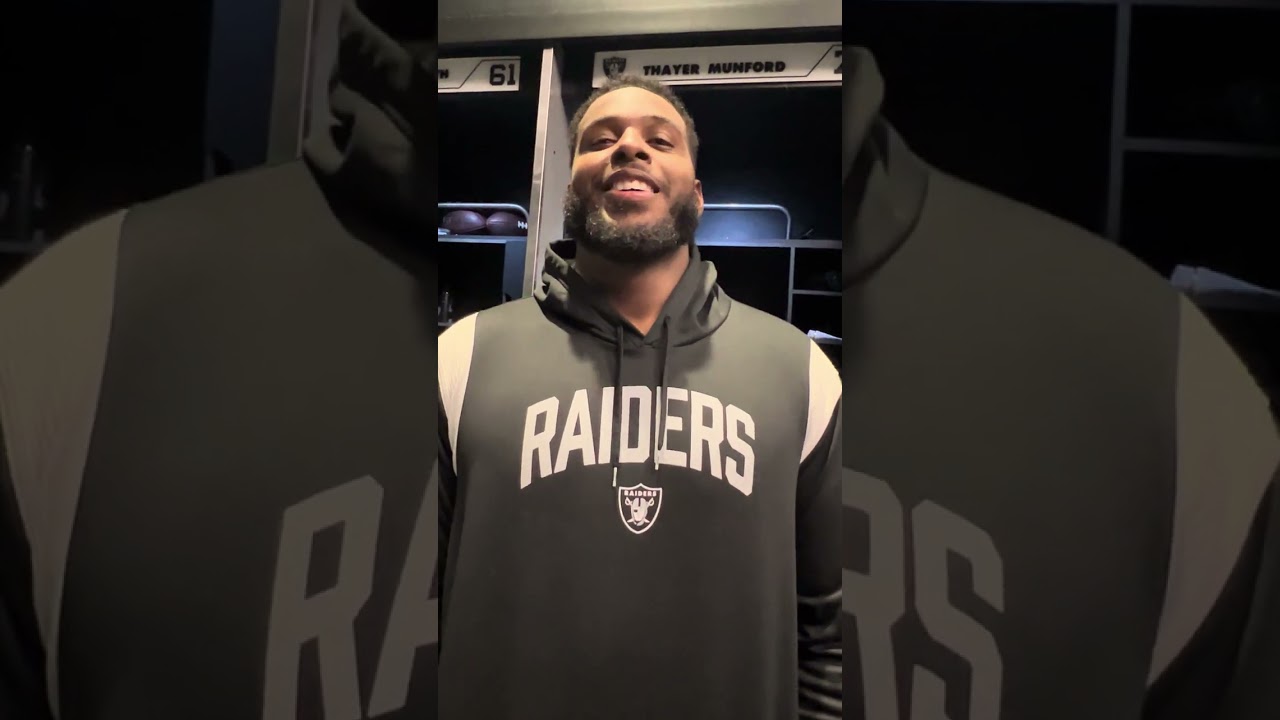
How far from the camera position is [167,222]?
653mm

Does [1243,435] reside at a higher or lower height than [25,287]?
lower

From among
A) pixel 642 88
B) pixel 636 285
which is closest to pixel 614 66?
pixel 642 88

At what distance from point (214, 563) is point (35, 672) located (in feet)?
0.70

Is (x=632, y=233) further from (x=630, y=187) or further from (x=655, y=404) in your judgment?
(x=655, y=404)

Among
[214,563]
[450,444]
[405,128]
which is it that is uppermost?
[405,128]

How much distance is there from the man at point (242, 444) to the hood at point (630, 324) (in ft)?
0.45

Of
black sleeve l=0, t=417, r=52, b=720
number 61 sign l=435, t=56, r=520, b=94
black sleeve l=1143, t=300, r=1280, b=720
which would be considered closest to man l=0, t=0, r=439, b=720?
black sleeve l=0, t=417, r=52, b=720

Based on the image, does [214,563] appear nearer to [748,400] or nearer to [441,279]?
[441,279]

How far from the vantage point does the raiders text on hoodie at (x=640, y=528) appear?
0.64 meters

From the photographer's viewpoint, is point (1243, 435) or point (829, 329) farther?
point (829, 329)

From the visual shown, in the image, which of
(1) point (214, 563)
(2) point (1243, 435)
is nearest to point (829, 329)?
(2) point (1243, 435)

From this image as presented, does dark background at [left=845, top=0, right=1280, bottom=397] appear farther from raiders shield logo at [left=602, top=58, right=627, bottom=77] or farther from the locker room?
raiders shield logo at [left=602, top=58, right=627, bottom=77]

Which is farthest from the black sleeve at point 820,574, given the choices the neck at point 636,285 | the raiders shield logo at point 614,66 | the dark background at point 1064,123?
the raiders shield logo at point 614,66

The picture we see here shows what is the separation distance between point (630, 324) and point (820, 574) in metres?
0.34
